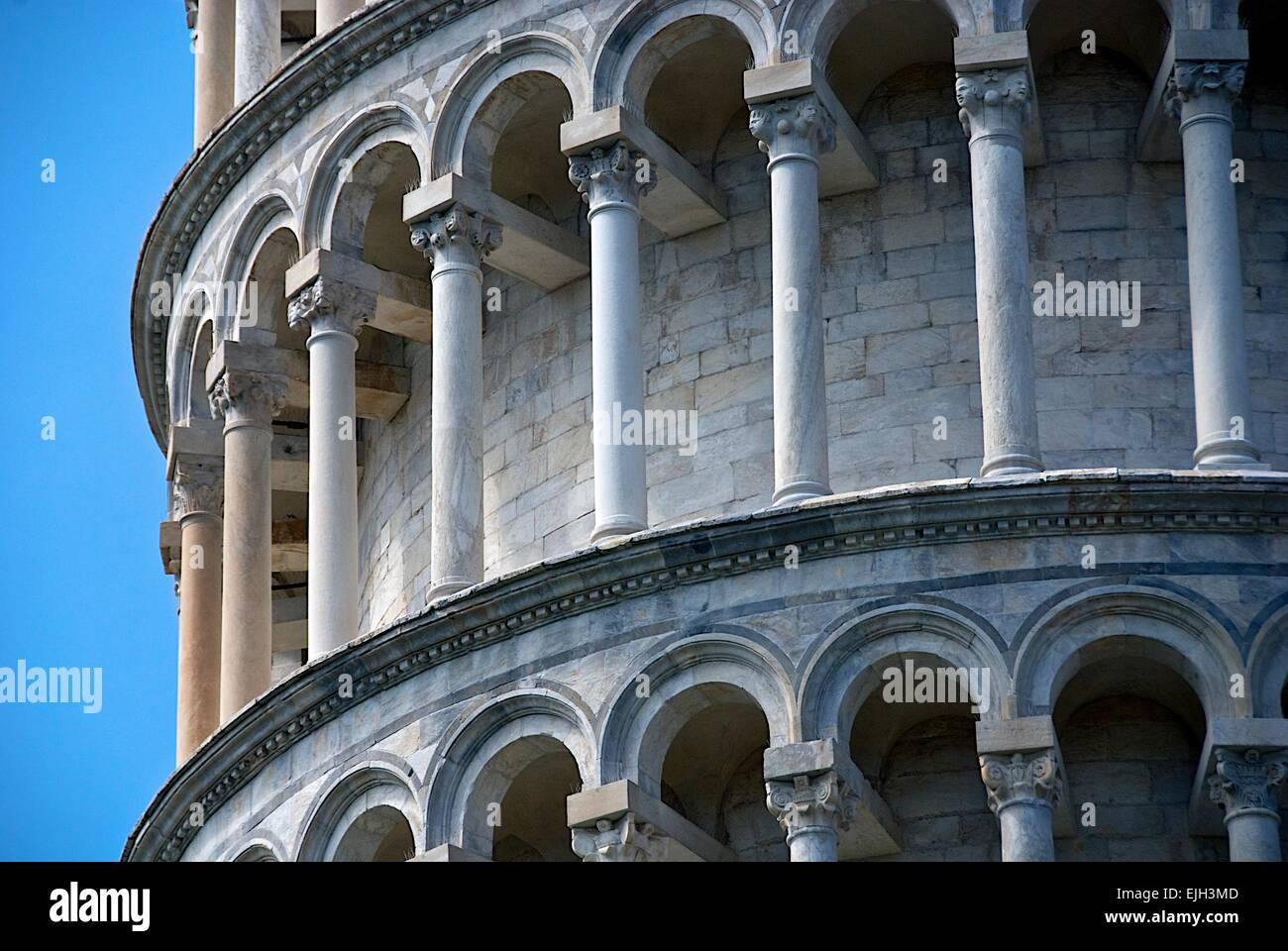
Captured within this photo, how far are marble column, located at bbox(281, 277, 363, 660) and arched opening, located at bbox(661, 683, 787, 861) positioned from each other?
322 centimetres

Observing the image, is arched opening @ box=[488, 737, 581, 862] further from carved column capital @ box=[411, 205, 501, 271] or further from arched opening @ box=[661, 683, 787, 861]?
carved column capital @ box=[411, 205, 501, 271]

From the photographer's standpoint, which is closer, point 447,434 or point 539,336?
point 447,434

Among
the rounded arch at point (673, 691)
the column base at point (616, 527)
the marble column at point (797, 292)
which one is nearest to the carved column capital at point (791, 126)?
the marble column at point (797, 292)

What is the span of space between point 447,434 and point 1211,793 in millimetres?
7000

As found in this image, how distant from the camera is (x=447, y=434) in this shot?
96.1 ft

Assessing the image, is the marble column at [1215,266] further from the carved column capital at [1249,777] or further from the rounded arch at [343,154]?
the rounded arch at [343,154]

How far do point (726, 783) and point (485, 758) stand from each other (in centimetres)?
184

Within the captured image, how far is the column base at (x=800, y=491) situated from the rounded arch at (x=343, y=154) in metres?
5.36

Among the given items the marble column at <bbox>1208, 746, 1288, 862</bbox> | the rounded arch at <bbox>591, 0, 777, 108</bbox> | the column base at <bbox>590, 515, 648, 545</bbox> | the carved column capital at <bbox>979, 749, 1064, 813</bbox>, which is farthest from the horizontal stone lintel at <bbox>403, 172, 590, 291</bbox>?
the marble column at <bbox>1208, 746, 1288, 862</bbox>

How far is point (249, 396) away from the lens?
3250 centimetres

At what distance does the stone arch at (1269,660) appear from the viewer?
25625 mm

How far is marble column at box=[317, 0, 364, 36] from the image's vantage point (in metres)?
33.3
